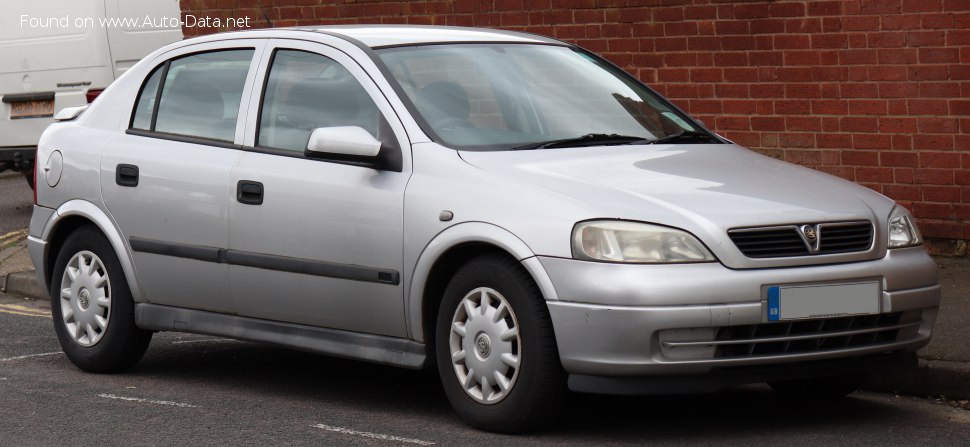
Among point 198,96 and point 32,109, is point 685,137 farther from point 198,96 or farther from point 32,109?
point 32,109

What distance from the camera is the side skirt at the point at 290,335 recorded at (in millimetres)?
6398

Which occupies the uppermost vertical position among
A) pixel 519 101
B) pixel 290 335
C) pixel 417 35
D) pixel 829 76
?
pixel 417 35

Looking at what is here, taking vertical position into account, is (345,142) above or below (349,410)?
above

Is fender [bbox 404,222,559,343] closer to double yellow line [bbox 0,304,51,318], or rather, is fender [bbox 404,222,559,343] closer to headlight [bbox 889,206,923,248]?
headlight [bbox 889,206,923,248]

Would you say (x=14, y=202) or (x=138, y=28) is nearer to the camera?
(x=138, y=28)

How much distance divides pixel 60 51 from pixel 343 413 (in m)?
9.55

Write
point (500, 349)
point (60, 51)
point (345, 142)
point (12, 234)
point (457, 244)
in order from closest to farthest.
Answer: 1. point (500, 349)
2. point (457, 244)
3. point (345, 142)
4. point (12, 234)
5. point (60, 51)

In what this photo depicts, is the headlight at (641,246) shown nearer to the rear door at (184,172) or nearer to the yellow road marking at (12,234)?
the rear door at (184,172)

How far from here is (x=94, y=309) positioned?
25.3 feet

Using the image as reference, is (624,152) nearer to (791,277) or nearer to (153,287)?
(791,277)

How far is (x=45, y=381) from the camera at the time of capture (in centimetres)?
757

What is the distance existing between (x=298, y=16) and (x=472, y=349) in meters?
7.99

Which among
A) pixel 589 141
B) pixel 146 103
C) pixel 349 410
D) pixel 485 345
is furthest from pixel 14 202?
pixel 485 345

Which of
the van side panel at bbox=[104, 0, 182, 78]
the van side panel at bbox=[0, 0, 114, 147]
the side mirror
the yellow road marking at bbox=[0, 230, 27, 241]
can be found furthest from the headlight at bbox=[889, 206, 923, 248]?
the van side panel at bbox=[0, 0, 114, 147]
